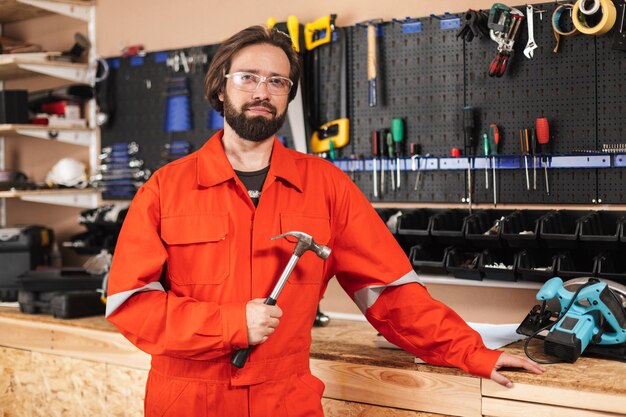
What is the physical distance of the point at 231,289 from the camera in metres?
2.11

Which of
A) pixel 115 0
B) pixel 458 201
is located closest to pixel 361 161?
pixel 458 201

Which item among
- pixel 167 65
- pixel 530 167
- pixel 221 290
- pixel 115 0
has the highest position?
pixel 115 0

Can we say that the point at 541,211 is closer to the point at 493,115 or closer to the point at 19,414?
the point at 493,115

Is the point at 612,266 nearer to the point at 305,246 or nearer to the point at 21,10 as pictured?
the point at 305,246

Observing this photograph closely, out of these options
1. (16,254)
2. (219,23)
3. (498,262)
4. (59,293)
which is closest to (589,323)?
(498,262)

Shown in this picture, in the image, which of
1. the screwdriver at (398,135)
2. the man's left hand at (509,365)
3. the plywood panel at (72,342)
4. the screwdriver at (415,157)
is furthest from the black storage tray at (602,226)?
the plywood panel at (72,342)

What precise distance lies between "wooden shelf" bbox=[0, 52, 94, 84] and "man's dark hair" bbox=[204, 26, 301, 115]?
2.24 meters

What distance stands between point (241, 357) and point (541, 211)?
5.07 feet

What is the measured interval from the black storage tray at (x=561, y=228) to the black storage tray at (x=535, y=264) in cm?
6

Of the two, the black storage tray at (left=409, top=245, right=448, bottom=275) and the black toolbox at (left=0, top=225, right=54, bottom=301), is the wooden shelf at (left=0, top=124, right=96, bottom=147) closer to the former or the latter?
the black toolbox at (left=0, top=225, right=54, bottom=301)

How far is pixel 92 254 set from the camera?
4.38 meters

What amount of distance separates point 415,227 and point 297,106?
33.0 inches

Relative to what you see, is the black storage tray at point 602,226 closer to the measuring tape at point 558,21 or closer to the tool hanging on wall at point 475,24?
the measuring tape at point 558,21

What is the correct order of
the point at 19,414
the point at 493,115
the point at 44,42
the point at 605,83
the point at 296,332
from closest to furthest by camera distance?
the point at 296,332
the point at 605,83
the point at 493,115
the point at 19,414
the point at 44,42
